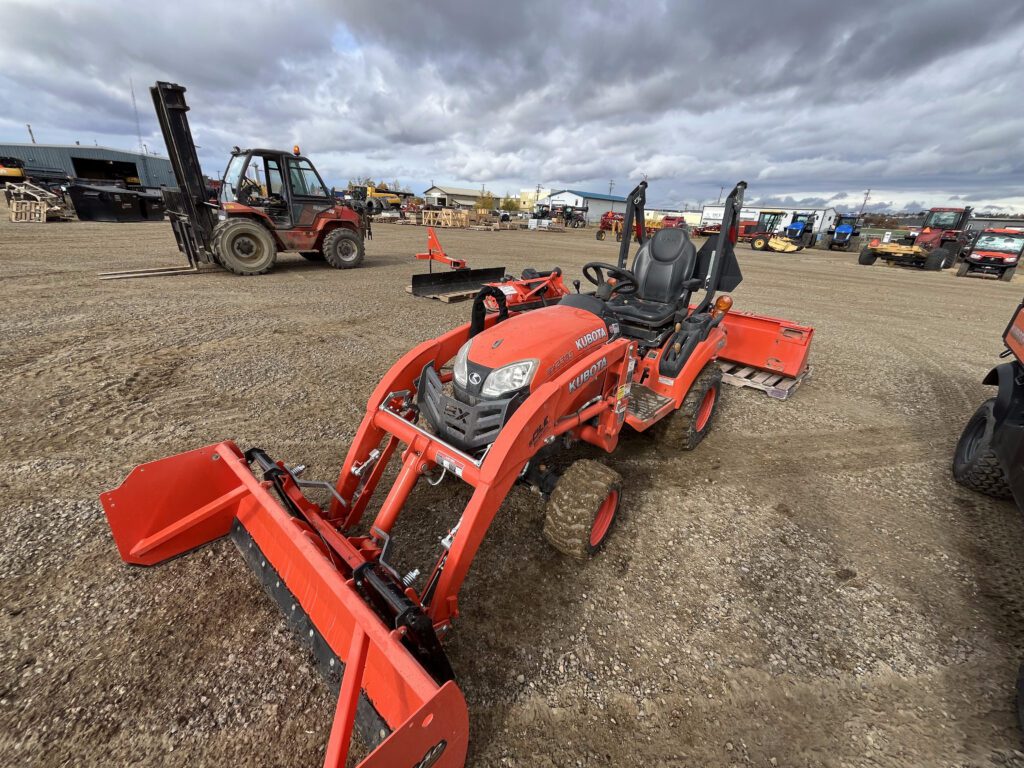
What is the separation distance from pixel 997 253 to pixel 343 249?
78.7ft

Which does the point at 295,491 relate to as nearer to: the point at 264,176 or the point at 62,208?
the point at 264,176

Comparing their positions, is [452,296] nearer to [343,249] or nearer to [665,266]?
[343,249]

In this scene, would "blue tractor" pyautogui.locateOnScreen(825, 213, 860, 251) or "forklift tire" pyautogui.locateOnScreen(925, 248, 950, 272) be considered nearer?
"forklift tire" pyautogui.locateOnScreen(925, 248, 950, 272)

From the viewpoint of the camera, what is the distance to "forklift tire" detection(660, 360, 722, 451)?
354cm

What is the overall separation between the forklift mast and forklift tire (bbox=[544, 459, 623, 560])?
9.90 m

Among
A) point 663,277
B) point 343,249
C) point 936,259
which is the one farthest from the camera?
point 936,259

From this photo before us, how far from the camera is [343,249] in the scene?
35.3ft

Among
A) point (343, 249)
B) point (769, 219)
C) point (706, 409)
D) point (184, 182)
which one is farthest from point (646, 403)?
point (769, 219)

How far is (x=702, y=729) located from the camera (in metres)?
1.82

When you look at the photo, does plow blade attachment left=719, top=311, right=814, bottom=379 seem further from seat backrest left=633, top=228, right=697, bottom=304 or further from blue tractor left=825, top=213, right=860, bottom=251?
blue tractor left=825, top=213, right=860, bottom=251

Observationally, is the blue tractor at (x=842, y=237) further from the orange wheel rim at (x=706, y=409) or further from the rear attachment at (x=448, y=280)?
the orange wheel rim at (x=706, y=409)

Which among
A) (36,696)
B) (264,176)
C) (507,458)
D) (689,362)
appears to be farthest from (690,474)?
(264,176)

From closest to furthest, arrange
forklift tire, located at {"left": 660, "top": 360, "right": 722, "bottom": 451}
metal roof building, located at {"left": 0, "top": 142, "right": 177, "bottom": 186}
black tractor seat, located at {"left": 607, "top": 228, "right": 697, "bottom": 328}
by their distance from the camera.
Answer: forklift tire, located at {"left": 660, "top": 360, "right": 722, "bottom": 451} < black tractor seat, located at {"left": 607, "top": 228, "right": 697, "bottom": 328} < metal roof building, located at {"left": 0, "top": 142, "right": 177, "bottom": 186}

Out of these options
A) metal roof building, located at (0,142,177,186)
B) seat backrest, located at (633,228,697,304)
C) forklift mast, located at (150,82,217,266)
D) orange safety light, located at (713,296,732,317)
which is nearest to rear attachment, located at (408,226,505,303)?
forklift mast, located at (150,82,217,266)
